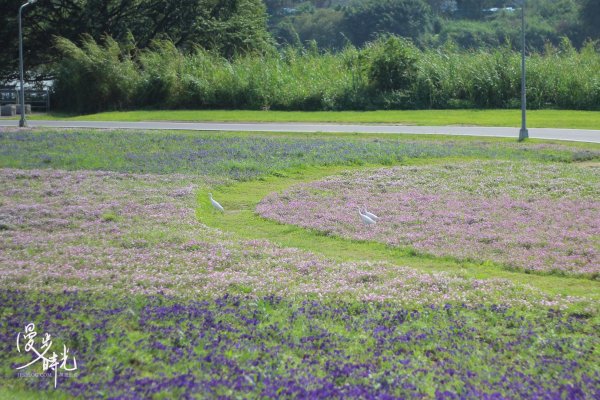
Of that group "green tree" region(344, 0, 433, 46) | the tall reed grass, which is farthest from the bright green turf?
"green tree" region(344, 0, 433, 46)

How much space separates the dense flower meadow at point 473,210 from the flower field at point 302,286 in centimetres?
6

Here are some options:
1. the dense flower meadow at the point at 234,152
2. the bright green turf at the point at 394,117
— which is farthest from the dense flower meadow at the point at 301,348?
the bright green turf at the point at 394,117

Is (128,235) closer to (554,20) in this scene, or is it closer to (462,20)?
(554,20)

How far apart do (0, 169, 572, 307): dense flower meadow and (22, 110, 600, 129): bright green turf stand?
71.6 feet

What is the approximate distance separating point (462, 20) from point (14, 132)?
3252 inches

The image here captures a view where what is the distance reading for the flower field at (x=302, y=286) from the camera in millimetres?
7117

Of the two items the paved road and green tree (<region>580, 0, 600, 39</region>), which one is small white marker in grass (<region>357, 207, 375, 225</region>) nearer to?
the paved road

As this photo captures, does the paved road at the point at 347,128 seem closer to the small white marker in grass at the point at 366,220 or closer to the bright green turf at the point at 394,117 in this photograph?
the bright green turf at the point at 394,117

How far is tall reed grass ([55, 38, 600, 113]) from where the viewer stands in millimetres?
41969

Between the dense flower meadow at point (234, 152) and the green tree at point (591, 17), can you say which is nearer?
the dense flower meadow at point (234, 152)

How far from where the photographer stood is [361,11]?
9606 cm

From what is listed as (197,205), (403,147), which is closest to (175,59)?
(403,147)

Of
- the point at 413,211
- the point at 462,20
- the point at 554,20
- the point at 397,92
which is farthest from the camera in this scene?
the point at 462,20

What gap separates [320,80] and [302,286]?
125ft
